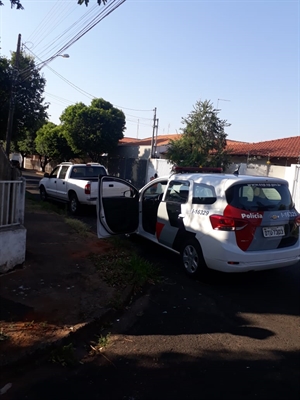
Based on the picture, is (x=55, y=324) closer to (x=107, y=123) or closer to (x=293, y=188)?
(x=293, y=188)

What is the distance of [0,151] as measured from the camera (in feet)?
19.3

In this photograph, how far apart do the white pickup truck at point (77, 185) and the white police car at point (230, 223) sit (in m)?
4.91

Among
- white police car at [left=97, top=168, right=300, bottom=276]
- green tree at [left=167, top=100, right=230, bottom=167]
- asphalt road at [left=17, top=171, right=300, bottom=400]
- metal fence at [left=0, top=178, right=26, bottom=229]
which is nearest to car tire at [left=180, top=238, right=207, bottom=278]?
white police car at [left=97, top=168, right=300, bottom=276]

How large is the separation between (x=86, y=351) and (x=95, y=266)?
2.59m

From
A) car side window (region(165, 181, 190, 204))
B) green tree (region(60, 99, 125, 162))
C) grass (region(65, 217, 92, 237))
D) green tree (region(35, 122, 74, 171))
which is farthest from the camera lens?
green tree (region(35, 122, 74, 171))

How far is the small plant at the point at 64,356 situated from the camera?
12.4 ft

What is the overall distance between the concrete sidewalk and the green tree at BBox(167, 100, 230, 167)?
41.0ft

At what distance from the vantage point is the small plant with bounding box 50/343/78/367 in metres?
3.79

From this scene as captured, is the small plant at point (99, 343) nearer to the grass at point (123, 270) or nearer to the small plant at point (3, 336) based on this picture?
the small plant at point (3, 336)

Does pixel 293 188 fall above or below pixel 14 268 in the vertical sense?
above

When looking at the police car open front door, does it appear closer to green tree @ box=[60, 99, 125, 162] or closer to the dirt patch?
the dirt patch

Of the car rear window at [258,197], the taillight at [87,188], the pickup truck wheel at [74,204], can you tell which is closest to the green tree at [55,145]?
the pickup truck wheel at [74,204]

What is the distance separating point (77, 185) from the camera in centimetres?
1246

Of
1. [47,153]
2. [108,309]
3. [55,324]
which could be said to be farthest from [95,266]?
[47,153]
